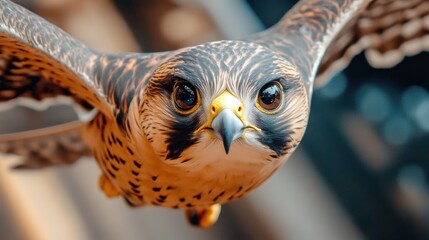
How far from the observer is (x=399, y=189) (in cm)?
280

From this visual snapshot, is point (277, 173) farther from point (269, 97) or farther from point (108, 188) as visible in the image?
point (269, 97)

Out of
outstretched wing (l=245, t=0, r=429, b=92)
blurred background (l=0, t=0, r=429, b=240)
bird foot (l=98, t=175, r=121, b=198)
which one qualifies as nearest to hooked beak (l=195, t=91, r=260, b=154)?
outstretched wing (l=245, t=0, r=429, b=92)

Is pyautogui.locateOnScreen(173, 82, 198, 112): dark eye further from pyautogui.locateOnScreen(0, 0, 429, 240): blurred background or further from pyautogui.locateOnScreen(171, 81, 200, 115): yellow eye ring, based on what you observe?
pyautogui.locateOnScreen(0, 0, 429, 240): blurred background

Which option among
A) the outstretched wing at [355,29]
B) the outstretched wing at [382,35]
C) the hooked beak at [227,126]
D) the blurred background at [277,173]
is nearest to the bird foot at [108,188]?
the outstretched wing at [355,29]

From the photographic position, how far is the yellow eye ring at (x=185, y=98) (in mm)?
1287

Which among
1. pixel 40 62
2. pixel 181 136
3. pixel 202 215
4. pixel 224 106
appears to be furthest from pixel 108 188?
pixel 224 106

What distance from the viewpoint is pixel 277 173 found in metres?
2.87

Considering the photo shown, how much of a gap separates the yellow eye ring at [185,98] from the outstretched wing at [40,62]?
13.1 inches

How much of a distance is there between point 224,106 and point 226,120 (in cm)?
4

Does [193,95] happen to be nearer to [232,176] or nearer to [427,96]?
[232,176]

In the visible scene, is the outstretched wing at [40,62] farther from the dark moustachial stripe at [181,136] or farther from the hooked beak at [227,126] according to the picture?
the hooked beak at [227,126]

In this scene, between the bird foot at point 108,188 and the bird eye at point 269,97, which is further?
the bird foot at point 108,188

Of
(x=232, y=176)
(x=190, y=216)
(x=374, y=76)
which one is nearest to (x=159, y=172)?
(x=232, y=176)

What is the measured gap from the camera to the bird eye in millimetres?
1298
